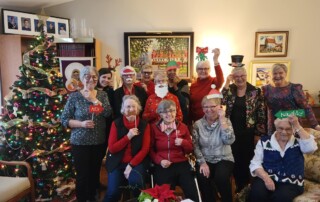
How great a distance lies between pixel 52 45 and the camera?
278cm

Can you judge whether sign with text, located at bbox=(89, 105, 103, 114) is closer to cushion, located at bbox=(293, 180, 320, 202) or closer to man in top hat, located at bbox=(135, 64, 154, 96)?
man in top hat, located at bbox=(135, 64, 154, 96)

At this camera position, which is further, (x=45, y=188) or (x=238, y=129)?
(x=45, y=188)

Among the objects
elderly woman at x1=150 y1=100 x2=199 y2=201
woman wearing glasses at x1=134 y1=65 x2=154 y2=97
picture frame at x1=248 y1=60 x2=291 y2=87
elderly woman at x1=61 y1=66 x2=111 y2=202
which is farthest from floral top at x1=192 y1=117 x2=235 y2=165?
picture frame at x1=248 y1=60 x2=291 y2=87

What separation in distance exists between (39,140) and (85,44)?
1.80 metres

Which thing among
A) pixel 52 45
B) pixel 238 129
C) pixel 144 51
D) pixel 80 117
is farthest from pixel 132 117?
pixel 144 51

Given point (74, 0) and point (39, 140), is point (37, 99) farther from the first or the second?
point (74, 0)

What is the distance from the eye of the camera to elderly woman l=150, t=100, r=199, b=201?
7.30 ft

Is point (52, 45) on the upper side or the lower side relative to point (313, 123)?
upper

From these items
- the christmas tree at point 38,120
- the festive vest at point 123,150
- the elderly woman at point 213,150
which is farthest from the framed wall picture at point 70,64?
the elderly woman at point 213,150

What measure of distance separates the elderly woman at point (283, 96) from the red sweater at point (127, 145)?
3.90ft

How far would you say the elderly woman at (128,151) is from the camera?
219 cm

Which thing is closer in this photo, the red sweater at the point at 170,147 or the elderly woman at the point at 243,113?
the red sweater at the point at 170,147

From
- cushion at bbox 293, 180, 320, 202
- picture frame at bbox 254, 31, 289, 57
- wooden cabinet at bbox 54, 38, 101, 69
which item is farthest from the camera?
picture frame at bbox 254, 31, 289, 57

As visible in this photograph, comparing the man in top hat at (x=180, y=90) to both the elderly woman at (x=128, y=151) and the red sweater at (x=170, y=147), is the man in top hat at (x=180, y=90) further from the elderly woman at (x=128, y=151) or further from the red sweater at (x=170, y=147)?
the elderly woman at (x=128, y=151)
